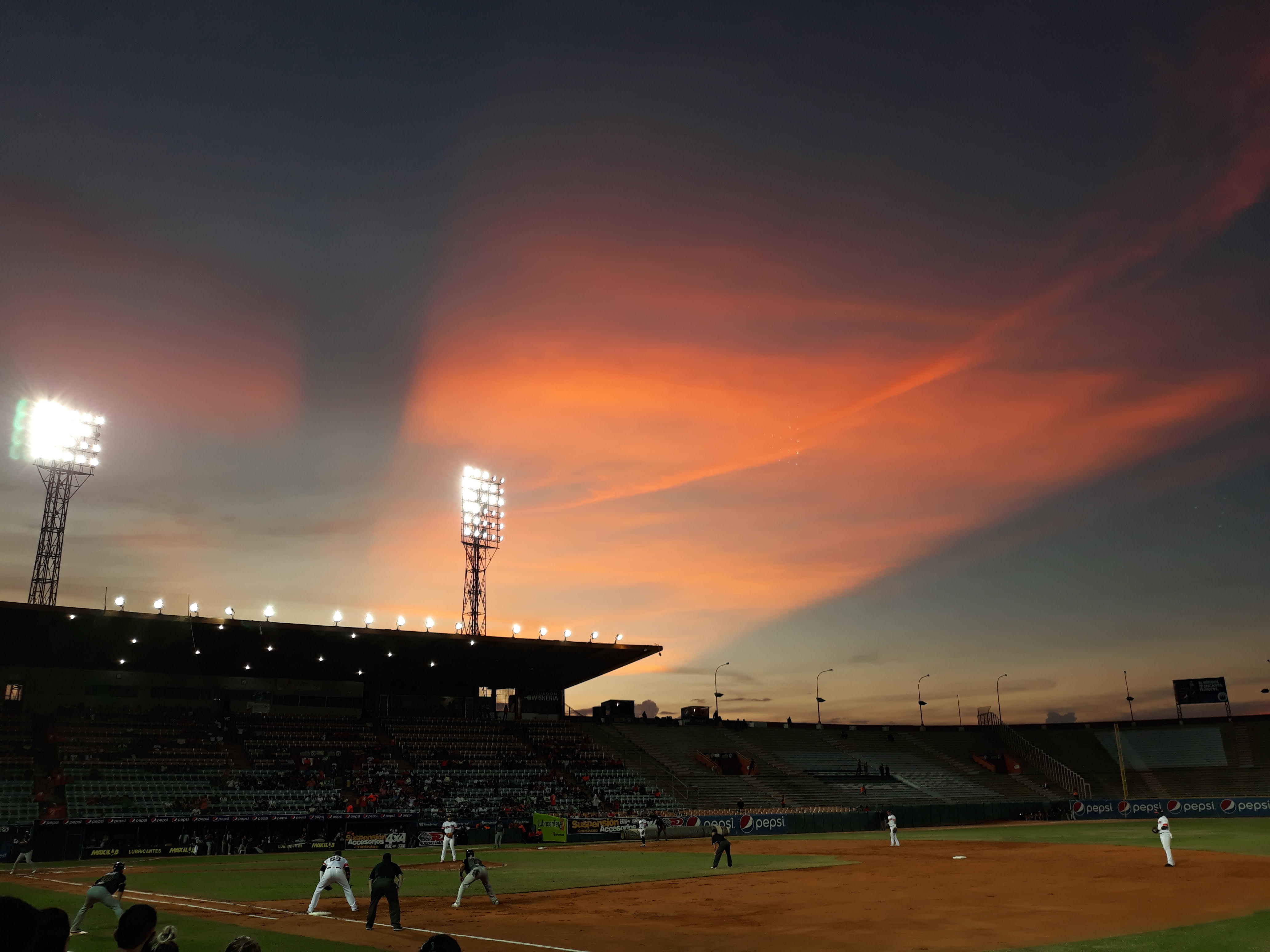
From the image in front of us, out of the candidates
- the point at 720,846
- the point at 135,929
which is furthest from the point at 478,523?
the point at 135,929

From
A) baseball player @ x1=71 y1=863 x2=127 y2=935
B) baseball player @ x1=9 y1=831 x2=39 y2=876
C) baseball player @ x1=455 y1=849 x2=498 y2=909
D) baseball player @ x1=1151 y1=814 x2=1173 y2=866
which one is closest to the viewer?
baseball player @ x1=71 y1=863 x2=127 y2=935

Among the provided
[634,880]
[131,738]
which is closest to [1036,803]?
[634,880]

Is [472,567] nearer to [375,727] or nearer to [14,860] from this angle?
[375,727]

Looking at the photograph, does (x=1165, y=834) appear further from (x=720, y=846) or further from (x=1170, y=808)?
(x=1170, y=808)

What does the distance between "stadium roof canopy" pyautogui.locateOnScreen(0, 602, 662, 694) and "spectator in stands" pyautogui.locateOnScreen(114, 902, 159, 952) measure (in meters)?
53.0

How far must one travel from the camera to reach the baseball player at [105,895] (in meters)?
19.7

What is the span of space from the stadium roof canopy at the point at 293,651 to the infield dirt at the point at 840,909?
98.4 ft

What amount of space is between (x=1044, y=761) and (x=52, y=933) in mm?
103689

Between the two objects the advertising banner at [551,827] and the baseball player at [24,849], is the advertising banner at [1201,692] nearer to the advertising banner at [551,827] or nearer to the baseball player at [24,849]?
the advertising banner at [551,827]

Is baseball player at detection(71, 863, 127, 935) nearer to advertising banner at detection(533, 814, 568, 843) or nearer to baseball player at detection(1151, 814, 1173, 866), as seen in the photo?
baseball player at detection(1151, 814, 1173, 866)

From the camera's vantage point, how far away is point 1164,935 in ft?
60.3

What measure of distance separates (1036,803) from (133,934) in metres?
78.0

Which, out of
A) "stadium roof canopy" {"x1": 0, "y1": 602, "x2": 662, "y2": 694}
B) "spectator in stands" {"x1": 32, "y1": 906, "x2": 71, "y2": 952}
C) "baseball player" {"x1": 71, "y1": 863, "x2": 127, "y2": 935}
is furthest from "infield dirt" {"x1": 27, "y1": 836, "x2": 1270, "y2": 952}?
"stadium roof canopy" {"x1": 0, "y1": 602, "x2": 662, "y2": 694}

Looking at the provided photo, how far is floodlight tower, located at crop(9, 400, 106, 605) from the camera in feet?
182
